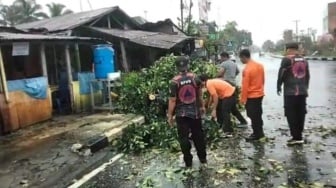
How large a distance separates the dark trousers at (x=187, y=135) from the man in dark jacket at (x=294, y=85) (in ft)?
6.94

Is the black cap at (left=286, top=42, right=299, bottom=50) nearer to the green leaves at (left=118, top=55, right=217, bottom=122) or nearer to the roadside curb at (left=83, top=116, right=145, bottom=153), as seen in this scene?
the roadside curb at (left=83, top=116, right=145, bottom=153)

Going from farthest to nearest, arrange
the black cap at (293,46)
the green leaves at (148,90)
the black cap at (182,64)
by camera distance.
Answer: the green leaves at (148,90) → the black cap at (293,46) → the black cap at (182,64)

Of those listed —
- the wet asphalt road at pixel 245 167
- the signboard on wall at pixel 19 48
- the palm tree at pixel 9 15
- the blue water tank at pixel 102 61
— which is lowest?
the wet asphalt road at pixel 245 167

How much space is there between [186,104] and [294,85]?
252 centimetres

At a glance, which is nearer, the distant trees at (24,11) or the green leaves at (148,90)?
the green leaves at (148,90)

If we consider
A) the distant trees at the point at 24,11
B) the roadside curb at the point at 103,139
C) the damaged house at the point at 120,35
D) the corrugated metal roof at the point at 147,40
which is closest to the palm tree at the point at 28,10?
the distant trees at the point at 24,11

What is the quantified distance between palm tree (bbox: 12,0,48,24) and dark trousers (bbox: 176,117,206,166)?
48.5m

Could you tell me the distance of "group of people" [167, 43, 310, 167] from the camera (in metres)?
6.87

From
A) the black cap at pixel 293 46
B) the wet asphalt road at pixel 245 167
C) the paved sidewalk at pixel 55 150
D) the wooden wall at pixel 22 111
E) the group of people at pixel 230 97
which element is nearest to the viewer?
the wet asphalt road at pixel 245 167

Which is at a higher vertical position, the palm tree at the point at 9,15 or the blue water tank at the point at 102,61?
the palm tree at the point at 9,15

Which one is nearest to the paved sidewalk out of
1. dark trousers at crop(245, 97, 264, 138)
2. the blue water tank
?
the blue water tank

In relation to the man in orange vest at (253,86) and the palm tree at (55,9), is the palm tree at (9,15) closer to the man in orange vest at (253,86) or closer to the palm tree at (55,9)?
the palm tree at (55,9)

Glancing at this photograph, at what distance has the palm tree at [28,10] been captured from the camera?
51.8 m

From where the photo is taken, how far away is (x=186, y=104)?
22.5 feet
